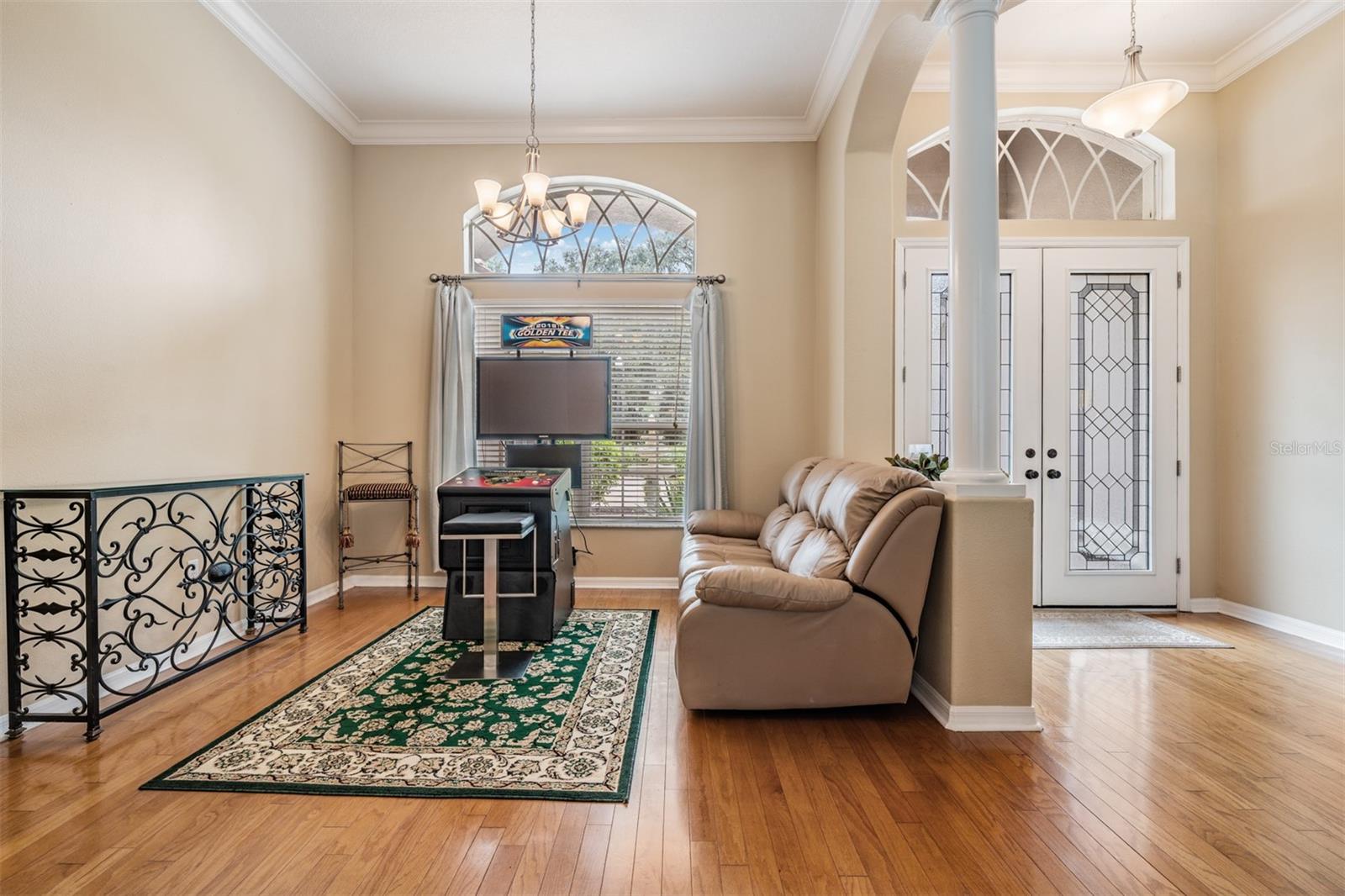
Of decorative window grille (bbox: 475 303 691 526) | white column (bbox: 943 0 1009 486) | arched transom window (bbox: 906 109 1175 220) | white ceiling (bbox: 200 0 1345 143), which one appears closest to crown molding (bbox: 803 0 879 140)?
white ceiling (bbox: 200 0 1345 143)

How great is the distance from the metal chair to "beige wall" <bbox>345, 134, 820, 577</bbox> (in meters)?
0.10

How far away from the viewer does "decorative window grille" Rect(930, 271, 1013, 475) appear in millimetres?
4375

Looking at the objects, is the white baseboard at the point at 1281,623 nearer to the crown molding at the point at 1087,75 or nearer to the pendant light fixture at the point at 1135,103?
the pendant light fixture at the point at 1135,103

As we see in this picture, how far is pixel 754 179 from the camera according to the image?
488cm

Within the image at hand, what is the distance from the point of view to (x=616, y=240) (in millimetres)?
5020

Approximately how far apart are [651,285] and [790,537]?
2417mm

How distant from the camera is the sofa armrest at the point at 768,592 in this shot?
254 centimetres

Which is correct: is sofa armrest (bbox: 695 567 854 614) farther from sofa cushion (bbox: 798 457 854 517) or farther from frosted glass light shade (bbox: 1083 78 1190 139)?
frosted glass light shade (bbox: 1083 78 1190 139)

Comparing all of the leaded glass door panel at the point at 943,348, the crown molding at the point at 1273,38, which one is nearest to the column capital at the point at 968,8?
the leaded glass door panel at the point at 943,348

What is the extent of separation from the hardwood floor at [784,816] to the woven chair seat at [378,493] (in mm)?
1933

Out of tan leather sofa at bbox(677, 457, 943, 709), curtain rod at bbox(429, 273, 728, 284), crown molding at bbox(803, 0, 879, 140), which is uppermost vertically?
crown molding at bbox(803, 0, 879, 140)

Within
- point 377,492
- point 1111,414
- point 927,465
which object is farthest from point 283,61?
point 1111,414

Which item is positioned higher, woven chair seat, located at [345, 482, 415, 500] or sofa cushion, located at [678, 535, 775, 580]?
woven chair seat, located at [345, 482, 415, 500]

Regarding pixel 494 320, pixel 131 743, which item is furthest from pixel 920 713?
pixel 494 320
